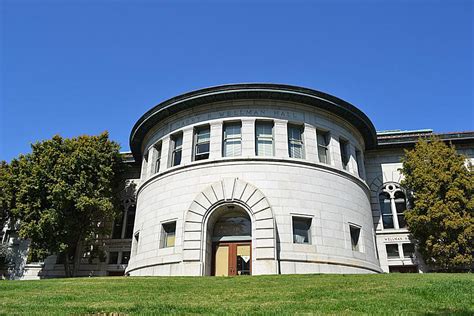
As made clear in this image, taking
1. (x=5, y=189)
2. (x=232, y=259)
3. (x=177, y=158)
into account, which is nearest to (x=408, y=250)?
(x=232, y=259)

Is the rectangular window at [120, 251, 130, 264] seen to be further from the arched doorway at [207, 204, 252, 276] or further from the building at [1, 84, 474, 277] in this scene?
the arched doorway at [207, 204, 252, 276]

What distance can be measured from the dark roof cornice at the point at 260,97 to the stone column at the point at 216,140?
1.55 m

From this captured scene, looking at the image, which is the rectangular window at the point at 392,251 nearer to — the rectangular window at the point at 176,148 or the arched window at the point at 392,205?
the arched window at the point at 392,205

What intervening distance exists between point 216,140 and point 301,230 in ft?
22.2

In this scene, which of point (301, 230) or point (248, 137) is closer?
point (301, 230)

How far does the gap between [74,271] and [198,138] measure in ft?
41.3

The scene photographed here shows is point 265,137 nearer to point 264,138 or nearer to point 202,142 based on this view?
point 264,138

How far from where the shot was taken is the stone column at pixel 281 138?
20.8 m

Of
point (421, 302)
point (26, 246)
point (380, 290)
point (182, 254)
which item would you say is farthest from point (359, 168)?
point (26, 246)

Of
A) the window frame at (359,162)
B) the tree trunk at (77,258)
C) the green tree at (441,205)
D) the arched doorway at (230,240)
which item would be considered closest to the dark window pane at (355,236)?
the green tree at (441,205)

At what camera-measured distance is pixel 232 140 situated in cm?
2164

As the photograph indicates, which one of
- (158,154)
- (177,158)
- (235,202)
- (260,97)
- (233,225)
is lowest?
(233,225)

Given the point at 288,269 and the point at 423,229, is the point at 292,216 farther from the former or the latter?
the point at 423,229

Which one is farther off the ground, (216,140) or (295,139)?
(295,139)
